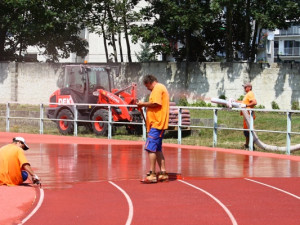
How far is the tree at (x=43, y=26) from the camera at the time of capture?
3978 centimetres

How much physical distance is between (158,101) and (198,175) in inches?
81.8

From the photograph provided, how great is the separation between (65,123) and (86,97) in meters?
1.24

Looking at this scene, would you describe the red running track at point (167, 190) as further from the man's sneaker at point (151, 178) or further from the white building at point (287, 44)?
the white building at point (287, 44)

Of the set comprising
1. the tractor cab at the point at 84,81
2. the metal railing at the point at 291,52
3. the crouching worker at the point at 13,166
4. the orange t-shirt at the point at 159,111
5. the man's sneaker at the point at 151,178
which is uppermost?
the metal railing at the point at 291,52

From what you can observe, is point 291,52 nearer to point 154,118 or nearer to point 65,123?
point 65,123

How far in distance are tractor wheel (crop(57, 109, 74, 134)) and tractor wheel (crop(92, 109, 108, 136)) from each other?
4.34ft

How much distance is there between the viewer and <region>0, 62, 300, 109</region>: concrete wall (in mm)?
32531

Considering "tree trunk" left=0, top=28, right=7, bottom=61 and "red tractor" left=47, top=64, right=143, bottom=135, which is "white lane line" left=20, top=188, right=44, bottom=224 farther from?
"tree trunk" left=0, top=28, right=7, bottom=61

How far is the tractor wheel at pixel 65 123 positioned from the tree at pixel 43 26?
13.4 m

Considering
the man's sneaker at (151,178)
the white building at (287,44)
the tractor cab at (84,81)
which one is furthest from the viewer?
the white building at (287,44)

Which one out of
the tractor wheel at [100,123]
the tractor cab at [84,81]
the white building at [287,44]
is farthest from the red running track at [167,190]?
the white building at [287,44]

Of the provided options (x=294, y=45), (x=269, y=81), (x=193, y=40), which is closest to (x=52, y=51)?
(x=193, y=40)

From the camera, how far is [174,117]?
2420cm

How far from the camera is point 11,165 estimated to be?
11.6 meters
